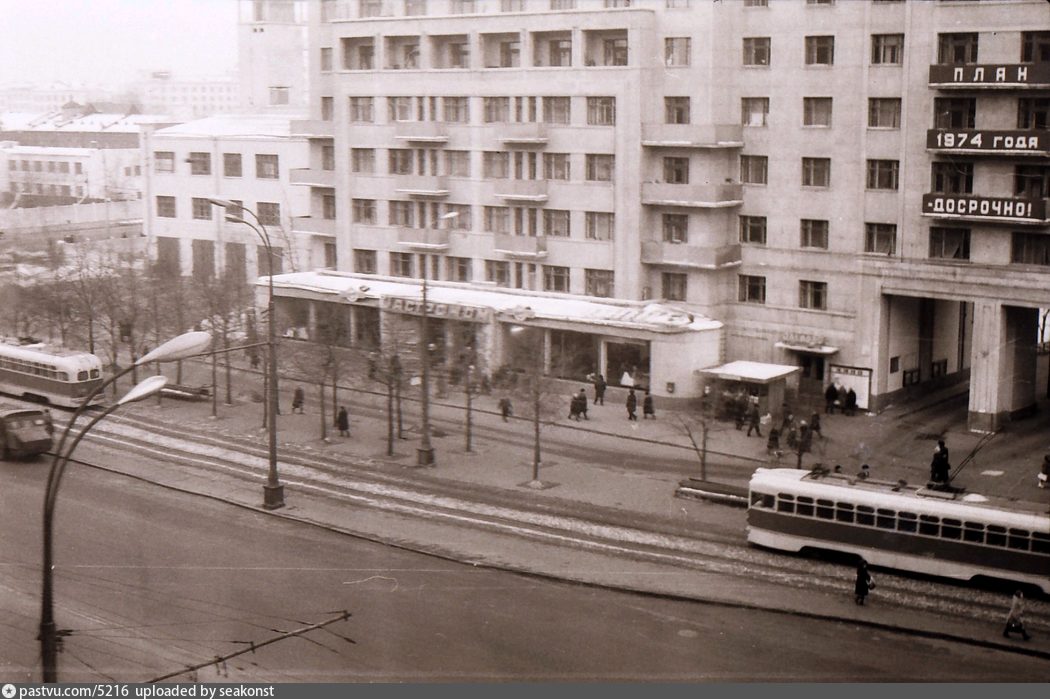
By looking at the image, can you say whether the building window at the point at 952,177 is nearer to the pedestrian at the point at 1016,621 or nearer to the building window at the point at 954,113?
the building window at the point at 954,113

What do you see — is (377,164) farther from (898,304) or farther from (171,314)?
(898,304)

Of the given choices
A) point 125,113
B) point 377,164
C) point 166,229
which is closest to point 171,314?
point 166,229

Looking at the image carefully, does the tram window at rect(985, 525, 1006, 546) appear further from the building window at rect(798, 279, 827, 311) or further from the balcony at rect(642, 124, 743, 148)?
the balcony at rect(642, 124, 743, 148)

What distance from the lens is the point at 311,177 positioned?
41.6 m

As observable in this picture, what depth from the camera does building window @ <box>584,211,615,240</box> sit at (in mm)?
35625

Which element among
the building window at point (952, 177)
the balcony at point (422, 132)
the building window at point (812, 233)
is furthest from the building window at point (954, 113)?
the balcony at point (422, 132)

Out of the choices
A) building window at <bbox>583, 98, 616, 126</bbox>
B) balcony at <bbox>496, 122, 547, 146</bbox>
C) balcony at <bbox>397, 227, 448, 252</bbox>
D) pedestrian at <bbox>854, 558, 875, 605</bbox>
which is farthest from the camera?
balcony at <bbox>397, 227, 448, 252</bbox>

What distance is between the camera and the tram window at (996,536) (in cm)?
1846

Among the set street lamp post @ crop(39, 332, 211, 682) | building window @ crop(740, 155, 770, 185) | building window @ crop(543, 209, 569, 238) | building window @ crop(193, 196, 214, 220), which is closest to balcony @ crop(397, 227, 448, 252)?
building window @ crop(543, 209, 569, 238)

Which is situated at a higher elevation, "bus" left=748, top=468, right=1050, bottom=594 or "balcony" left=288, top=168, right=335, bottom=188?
"balcony" left=288, top=168, right=335, bottom=188

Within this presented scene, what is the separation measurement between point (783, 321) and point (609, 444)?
817 cm

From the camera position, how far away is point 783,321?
111 feet

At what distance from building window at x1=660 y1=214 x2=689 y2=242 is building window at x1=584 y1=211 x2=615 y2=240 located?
4.77ft

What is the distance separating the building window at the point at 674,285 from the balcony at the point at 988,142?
7865 millimetres
